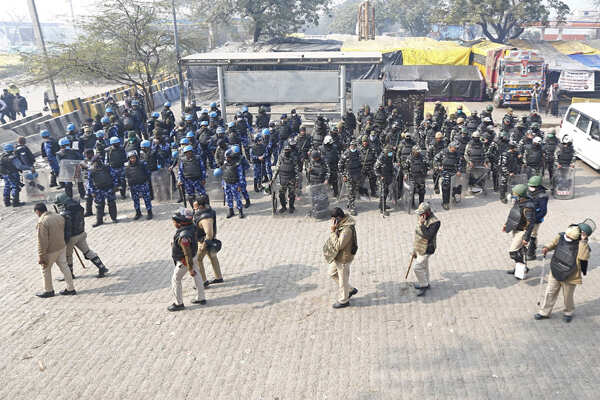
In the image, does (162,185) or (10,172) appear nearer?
(10,172)

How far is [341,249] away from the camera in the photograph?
22.9ft

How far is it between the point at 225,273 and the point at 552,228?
710 centimetres

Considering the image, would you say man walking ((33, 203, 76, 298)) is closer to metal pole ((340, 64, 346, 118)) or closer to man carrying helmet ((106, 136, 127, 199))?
man carrying helmet ((106, 136, 127, 199))

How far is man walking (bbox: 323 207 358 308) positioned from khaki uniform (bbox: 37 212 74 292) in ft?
14.4

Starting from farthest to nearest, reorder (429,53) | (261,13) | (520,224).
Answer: (261,13), (429,53), (520,224)

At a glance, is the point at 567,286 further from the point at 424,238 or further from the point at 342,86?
the point at 342,86

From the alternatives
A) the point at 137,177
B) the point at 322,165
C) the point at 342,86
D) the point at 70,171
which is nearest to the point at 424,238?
the point at 322,165

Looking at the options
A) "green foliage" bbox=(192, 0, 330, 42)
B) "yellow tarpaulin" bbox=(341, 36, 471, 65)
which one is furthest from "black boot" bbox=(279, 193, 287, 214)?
"green foliage" bbox=(192, 0, 330, 42)

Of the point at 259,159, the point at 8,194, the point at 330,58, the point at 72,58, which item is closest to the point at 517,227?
the point at 259,159

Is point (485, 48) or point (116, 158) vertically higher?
point (485, 48)

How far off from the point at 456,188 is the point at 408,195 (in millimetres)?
1362

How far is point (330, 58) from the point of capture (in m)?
17.5

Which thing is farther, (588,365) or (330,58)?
(330,58)

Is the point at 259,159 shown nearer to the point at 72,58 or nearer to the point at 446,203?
the point at 446,203
